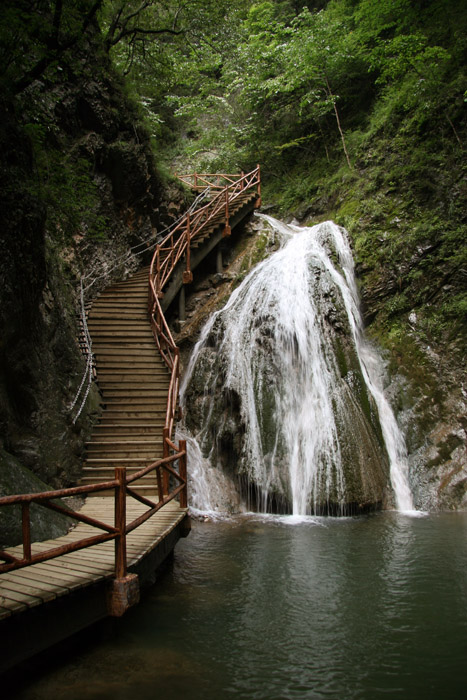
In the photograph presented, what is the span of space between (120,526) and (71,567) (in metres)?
0.54

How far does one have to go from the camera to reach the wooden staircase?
24.2 feet

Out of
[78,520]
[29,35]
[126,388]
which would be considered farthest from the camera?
[126,388]

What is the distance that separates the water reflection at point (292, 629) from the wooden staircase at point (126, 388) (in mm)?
1945

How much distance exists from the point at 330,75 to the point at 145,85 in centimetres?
763

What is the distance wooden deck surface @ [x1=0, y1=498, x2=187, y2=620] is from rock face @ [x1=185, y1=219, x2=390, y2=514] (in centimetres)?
351

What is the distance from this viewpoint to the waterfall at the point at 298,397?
27.3ft

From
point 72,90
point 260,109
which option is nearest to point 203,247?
point 72,90

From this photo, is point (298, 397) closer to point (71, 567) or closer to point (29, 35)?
point (71, 567)

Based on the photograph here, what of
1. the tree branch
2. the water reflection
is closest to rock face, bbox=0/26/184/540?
the tree branch

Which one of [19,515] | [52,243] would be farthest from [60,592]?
[52,243]

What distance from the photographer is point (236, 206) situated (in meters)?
15.5

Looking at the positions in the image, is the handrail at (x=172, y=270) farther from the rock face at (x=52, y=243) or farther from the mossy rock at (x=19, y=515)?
the mossy rock at (x=19, y=515)

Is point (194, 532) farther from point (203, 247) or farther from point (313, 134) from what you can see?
point (313, 134)

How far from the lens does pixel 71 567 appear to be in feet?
12.1
